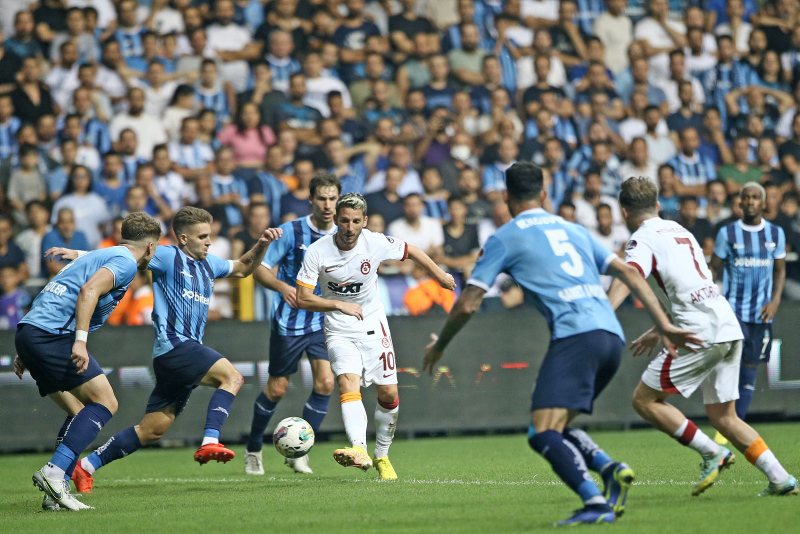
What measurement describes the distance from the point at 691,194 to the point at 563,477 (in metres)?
11.8

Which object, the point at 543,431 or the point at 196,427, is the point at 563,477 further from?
the point at 196,427

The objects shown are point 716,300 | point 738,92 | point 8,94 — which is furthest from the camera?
point 738,92

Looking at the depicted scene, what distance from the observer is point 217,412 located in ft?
27.2

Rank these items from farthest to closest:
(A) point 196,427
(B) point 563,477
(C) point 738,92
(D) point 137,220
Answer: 1. (C) point 738,92
2. (A) point 196,427
3. (D) point 137,220
4. (B) point 563,477

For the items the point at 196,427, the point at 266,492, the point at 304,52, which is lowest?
the point at 196,427

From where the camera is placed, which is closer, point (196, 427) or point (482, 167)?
point (196, 427)

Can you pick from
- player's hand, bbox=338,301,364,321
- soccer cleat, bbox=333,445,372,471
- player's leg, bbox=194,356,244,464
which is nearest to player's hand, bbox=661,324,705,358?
soccer cleat, bbox=333,445,372,471

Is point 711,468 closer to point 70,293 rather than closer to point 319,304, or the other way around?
point 319,304

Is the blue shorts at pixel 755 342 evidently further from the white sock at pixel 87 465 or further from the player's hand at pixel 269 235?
the white sock at pixel 87 465

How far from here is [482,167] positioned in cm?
1633

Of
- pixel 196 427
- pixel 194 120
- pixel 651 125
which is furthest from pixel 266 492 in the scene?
pixel 651 125

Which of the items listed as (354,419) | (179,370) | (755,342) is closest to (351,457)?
(354,419)

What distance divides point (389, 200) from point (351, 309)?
265 inches

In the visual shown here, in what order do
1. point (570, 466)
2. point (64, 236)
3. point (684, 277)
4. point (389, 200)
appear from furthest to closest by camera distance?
point (389, 200) < point (64, 236) < point (684, 277) < point (570, 466)
